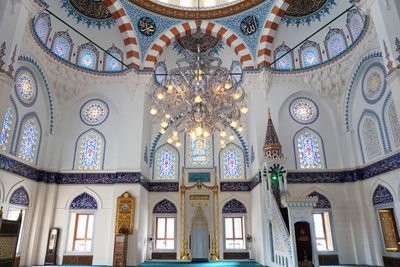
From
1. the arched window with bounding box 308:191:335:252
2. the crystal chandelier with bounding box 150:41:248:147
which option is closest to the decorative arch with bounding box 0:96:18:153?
the crystal chandelier with bounding box 150:41:248:147

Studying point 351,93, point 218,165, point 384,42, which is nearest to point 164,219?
point 218,165

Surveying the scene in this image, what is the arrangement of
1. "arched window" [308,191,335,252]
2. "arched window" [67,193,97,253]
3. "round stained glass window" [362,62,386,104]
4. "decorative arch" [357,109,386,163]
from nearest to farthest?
"round stained glass window" [362,62,386,104] < "decorative arch" [357,109,386,163] < "arched window" [308,191,335,252] < "arched window" [67,193,97,253]

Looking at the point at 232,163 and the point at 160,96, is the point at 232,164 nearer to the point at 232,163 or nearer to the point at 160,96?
the point at 232,163

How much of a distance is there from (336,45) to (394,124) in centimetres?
285

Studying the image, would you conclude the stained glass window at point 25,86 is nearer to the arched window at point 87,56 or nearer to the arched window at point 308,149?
the arched window at point 87,56

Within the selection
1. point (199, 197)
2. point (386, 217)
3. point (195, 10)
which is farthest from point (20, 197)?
point (386, 217)

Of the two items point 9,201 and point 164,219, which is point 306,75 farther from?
point 9,201

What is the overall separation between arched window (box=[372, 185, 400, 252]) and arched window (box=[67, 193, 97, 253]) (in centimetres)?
722

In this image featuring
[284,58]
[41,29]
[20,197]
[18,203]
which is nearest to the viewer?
[18,203]

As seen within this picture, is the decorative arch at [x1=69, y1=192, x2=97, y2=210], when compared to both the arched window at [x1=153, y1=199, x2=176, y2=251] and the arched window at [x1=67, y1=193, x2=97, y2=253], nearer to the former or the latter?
the arched window at [x1=67, y1=193, x2=97, y2=253]

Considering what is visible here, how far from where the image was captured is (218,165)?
30.2 ft

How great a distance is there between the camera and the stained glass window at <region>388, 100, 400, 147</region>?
623cm

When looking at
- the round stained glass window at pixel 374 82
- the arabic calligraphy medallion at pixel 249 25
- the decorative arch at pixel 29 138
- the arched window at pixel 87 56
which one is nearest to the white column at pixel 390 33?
the round stained glass window at pixel 374 82

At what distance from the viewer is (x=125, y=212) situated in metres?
7.12
